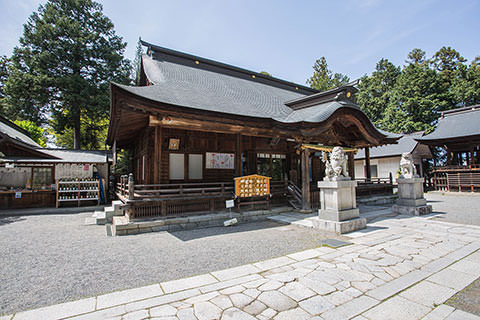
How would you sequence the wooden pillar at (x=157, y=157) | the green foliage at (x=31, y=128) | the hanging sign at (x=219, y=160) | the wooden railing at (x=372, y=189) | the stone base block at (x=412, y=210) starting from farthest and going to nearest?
1. the green foliage at (x=31, y=128)
2. the wooden railing at (x=372, y=189)
3. the hanging sign at (x=219, y=160)
4. the stone base block at (x=412, y=210)
5. the wooden pillar at (x=157, y=157)

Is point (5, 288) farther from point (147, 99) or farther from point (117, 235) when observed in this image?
point (147, 99)

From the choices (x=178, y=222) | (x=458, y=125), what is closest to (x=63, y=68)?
(x=178, y=222)

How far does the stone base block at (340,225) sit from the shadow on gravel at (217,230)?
1.54m

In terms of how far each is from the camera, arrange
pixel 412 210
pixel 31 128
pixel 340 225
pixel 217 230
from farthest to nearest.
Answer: pixel 31 128
pixel 412 210
pixel 217 230
pixel 340 225

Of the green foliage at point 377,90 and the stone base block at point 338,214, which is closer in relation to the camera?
the stone base block at point 338,214

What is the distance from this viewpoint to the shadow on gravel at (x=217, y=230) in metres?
7.24

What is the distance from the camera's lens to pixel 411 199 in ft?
32.8

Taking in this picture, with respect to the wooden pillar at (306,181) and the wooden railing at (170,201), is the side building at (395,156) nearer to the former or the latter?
the wooden pillar at (306,181)

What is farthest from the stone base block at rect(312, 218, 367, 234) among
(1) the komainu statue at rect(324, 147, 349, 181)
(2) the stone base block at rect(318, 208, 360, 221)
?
(1) the komainu statue at rect(324, 147, 349, 181)

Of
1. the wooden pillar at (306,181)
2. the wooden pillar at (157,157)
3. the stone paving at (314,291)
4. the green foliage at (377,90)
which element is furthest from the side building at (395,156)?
the wooden pillar at (157,157)

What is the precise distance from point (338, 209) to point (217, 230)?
13.1 feet

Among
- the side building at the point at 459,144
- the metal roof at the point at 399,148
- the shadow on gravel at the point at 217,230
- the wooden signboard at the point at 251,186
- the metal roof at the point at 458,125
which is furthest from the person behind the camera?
the metal roof at the point at 399,148

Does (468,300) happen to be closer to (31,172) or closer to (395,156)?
(31,172)

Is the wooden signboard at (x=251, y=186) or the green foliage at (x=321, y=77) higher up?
the green foliage at (x=321, y=77)
